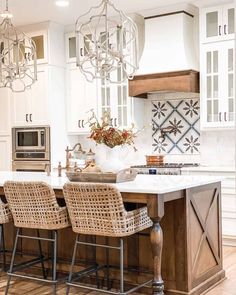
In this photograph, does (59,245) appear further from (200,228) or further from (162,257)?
(200,228)

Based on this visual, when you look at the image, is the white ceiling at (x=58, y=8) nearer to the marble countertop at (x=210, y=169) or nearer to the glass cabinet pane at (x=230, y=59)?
the glass cabinet pane at (x=230, y=59)

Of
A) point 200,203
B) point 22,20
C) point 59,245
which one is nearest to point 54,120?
point 22,20

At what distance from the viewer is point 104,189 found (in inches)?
129

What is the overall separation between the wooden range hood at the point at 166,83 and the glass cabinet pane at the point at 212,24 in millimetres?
506

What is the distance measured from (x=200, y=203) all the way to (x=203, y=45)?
2642 millimetres

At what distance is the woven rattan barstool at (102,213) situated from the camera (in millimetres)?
3295

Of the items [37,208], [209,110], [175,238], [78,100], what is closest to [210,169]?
[209,110]

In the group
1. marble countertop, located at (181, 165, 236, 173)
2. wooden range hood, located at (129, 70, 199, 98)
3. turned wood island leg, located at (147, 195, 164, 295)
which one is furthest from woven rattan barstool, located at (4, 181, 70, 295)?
wooden range hood, located at (129, 70, 199, 98)

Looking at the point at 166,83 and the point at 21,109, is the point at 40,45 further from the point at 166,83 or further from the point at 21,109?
the point at 166,83

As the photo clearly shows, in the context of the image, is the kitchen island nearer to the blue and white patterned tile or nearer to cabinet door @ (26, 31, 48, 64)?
the blue and white patterned tile

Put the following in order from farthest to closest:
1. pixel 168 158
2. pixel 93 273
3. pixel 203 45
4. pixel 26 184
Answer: pixel 168 158
pixel 203 45
pixel 93 273
pixel 26 184

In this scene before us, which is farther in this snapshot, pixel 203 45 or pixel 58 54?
pixel 58 54

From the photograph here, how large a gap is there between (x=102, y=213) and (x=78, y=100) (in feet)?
12.2

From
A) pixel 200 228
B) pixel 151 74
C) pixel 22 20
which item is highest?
pixel 22 20
